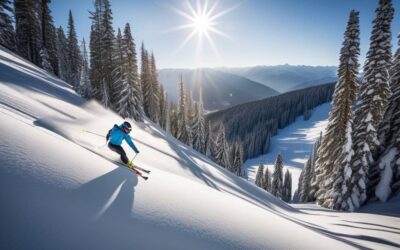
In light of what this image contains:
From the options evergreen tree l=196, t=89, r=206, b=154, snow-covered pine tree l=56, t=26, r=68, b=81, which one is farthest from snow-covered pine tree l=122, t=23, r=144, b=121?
evergreen tree l=196, t=89, r=206, b=154

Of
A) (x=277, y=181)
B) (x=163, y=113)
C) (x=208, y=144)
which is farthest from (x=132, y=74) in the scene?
(x=277, y=181)

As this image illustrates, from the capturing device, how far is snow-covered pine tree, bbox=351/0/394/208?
20422 mm

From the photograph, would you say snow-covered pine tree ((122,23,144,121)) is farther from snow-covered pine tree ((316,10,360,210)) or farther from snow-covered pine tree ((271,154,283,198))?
snow-covered pine tree ((271,154,283,198))

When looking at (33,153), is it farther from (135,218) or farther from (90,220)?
(135,218)

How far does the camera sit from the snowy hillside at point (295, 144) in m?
104

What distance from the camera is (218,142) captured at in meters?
52.5

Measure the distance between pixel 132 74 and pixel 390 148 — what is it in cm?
3191

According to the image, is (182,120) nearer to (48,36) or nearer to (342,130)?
(48,36)

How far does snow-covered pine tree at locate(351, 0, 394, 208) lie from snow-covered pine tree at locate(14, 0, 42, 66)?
1712 inches

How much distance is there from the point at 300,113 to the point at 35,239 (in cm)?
16916

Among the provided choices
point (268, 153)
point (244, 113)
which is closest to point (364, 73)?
point (268, 153)

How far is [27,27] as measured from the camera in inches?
1281

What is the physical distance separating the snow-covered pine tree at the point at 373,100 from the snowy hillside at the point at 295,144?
71.7m

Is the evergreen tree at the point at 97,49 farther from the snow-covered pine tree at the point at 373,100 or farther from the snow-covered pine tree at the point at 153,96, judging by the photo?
the snow-covered pine tree at the point at 373,100
